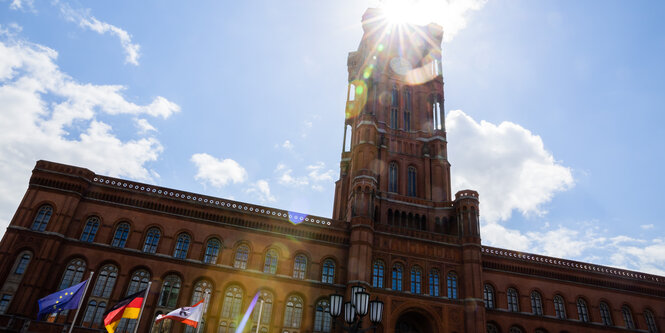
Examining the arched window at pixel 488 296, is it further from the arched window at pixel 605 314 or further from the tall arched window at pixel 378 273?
the arched window at pixel 605 314

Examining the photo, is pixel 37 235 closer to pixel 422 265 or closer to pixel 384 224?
pixel 384 224

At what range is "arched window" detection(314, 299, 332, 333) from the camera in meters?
34.4

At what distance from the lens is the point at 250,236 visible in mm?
36406

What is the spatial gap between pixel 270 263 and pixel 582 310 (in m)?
30.8

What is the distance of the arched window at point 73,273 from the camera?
3175 centimetres

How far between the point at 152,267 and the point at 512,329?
32.1 meters

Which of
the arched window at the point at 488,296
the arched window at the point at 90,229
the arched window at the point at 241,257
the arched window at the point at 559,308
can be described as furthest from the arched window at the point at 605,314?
the arched window at the point at 90,229

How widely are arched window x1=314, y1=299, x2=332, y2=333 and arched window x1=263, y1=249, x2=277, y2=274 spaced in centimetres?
474

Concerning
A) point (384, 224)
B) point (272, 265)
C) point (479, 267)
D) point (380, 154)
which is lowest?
point (272, 265)

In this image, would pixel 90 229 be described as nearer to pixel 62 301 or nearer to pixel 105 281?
pixel 105 281

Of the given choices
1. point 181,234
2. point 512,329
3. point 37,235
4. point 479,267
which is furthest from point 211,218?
point 512,329

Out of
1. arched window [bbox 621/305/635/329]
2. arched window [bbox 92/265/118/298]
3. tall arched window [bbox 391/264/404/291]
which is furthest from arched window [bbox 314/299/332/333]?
arched window [bbox 621/305/635/329]

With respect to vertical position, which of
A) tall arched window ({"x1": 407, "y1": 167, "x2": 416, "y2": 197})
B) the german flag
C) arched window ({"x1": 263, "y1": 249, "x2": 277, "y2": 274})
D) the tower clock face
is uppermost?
the tower clock face

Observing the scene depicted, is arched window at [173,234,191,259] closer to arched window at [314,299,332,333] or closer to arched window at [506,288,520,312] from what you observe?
arched window at [314,299,332,333]
